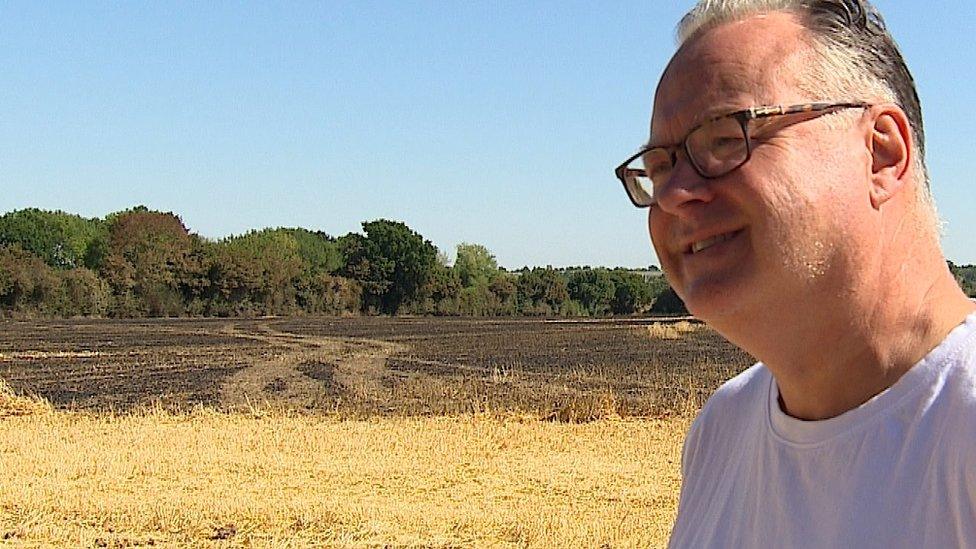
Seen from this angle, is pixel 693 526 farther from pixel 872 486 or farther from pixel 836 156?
pixel 836 156

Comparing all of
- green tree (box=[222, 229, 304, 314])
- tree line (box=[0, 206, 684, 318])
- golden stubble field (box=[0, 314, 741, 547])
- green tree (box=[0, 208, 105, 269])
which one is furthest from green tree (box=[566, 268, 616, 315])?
golden stubble field (box=[0, 314, 741, 547])

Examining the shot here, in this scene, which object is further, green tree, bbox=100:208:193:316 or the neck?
green tree, bbox=100:208:193:316

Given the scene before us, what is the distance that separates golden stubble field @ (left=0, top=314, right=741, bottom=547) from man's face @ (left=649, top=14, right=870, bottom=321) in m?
8.15

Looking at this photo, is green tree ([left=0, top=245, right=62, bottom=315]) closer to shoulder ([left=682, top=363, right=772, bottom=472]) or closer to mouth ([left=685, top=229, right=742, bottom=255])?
shoulder ([left=682, top=363, right=772, bottom=472])

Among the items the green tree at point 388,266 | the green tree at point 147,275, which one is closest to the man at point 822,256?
the green tree at point 147,275

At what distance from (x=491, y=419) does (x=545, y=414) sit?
107cm

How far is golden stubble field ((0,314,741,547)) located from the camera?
9.66 meters

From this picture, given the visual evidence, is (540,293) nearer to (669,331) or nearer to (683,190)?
(669,331)

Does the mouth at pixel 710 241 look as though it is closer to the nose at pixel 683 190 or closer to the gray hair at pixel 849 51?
the nose at pixel 683 190

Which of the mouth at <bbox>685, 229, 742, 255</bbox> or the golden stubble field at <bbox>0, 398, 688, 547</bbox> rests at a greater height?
the mouth at <bbox>685, 229, 742, 255</bbox>

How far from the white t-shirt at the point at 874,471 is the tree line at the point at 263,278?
6159cm

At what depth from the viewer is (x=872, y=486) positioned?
3.84ft

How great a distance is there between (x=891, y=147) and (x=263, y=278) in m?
70.4

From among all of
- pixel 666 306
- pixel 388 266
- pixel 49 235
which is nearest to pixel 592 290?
pixel 666 306
